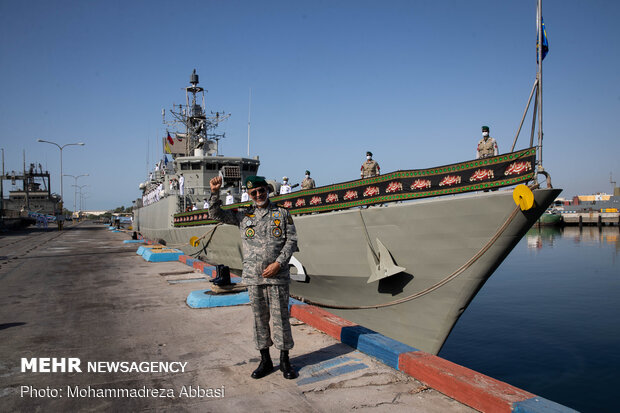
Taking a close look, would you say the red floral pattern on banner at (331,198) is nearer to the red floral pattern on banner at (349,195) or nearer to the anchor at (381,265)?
the red floral pattern on banner at (349,195)

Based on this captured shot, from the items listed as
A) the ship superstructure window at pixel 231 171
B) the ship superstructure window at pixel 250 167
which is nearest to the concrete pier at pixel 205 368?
the ship superstructure window at pixel 231 171

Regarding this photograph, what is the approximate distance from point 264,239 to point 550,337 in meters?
8.93

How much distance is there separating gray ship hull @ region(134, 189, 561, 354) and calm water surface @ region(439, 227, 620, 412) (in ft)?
7.90

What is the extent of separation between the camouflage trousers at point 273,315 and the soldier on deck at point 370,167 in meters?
5.89

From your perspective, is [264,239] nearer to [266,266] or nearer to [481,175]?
[266,266]

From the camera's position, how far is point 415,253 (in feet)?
19.7

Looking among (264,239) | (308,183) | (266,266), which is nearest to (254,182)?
(264,239)

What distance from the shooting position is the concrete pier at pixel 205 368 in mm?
2920

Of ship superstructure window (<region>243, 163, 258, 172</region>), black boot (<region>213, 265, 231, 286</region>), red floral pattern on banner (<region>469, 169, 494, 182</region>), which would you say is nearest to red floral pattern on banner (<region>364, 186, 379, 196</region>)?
red floral pattern on banner (<region>469, 169, 494, 182</region>)

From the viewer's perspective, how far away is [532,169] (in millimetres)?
5027

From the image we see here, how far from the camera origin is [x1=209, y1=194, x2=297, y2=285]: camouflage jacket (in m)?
3.35

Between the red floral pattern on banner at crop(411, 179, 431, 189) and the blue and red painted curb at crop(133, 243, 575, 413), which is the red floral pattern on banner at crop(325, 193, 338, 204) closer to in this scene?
the red floral pattern on banner at crop(411, 179, 431, 189)
